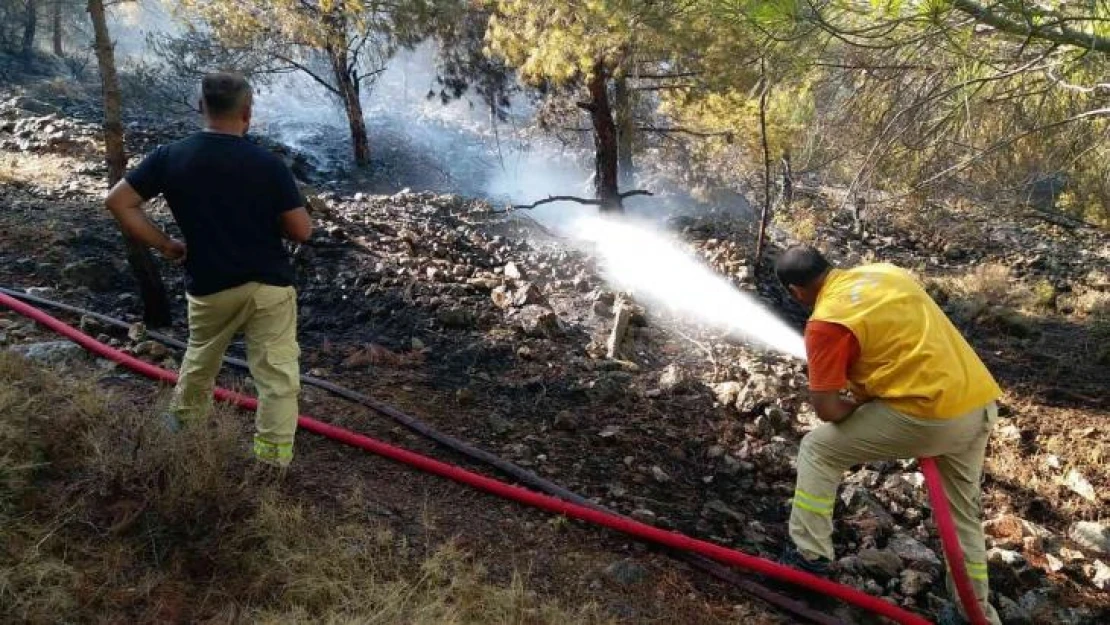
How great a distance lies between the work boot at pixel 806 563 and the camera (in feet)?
9.50

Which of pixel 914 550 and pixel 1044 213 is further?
pixel 1044 213

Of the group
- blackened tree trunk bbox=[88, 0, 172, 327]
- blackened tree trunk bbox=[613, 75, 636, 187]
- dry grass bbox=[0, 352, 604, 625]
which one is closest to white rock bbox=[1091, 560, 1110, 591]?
Result: dry grass bbox=[0, 352, 604, 625]

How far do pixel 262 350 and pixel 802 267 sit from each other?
7.46ft

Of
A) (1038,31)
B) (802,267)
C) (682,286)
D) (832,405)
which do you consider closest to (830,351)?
(832,405)

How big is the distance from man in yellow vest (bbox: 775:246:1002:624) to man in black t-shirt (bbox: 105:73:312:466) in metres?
2.11

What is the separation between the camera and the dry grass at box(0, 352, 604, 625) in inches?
84.0

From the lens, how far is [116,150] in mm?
4387

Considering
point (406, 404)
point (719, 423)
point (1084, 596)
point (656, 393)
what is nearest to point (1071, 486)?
point (1084, 596)

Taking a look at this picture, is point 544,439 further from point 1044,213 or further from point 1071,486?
point 1044,213

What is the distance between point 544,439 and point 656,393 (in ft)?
3.89

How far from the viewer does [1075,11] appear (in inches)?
155

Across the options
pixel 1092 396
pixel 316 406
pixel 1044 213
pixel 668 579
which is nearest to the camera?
pixel 668 579

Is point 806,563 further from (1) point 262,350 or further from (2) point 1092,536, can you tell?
(1) point 262,350

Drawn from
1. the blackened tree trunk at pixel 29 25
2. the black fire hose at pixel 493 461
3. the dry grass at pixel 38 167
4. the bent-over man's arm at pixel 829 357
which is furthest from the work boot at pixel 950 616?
the blackened tree trunk at pixel 29 25
